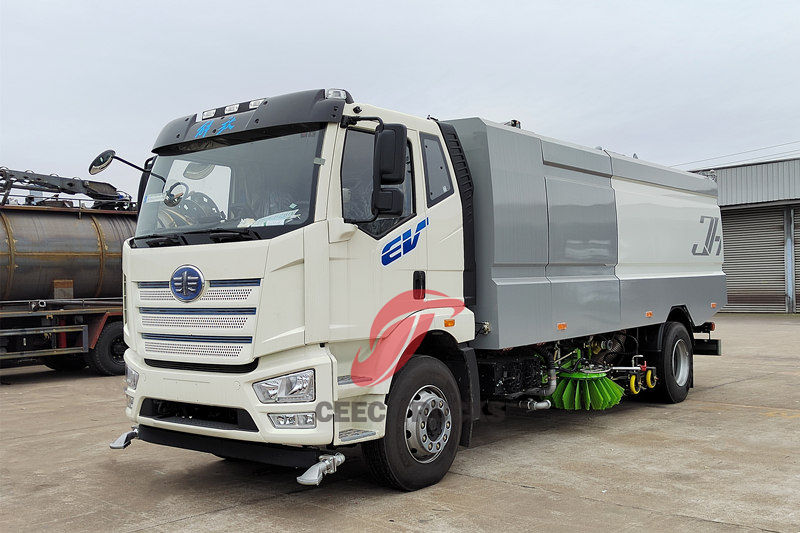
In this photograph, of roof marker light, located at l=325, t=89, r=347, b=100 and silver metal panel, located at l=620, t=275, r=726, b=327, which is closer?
roof marker light, located at l=325, t=89, r=347, b=100

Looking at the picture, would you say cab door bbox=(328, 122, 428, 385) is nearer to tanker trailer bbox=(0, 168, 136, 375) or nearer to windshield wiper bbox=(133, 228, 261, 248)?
windshield wiper bbox=(133, 228, 261, 248)

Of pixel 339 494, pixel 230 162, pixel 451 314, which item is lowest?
pixel 339 494

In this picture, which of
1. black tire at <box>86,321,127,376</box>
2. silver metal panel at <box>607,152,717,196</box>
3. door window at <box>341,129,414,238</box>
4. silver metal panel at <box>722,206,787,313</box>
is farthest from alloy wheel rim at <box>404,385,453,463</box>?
silver metal panel at <box>722,206,787,313</box>

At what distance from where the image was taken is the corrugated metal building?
25.4m

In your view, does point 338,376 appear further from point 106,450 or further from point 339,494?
point 106,450

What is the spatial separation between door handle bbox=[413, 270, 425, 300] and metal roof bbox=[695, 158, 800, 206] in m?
21.2

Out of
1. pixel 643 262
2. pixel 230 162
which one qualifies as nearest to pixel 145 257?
pixel 230 162

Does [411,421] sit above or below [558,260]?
below

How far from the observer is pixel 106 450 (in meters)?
7.16

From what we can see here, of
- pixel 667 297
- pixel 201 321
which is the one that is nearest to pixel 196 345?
pixel 201 321

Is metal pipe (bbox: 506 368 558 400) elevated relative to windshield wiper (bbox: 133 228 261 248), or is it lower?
lower

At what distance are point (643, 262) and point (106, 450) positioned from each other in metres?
6.19

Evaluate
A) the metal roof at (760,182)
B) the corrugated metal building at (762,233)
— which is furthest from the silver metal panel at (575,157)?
the corrugated metal building at (762,233)

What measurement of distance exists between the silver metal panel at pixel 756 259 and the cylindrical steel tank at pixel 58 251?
21426 mm
